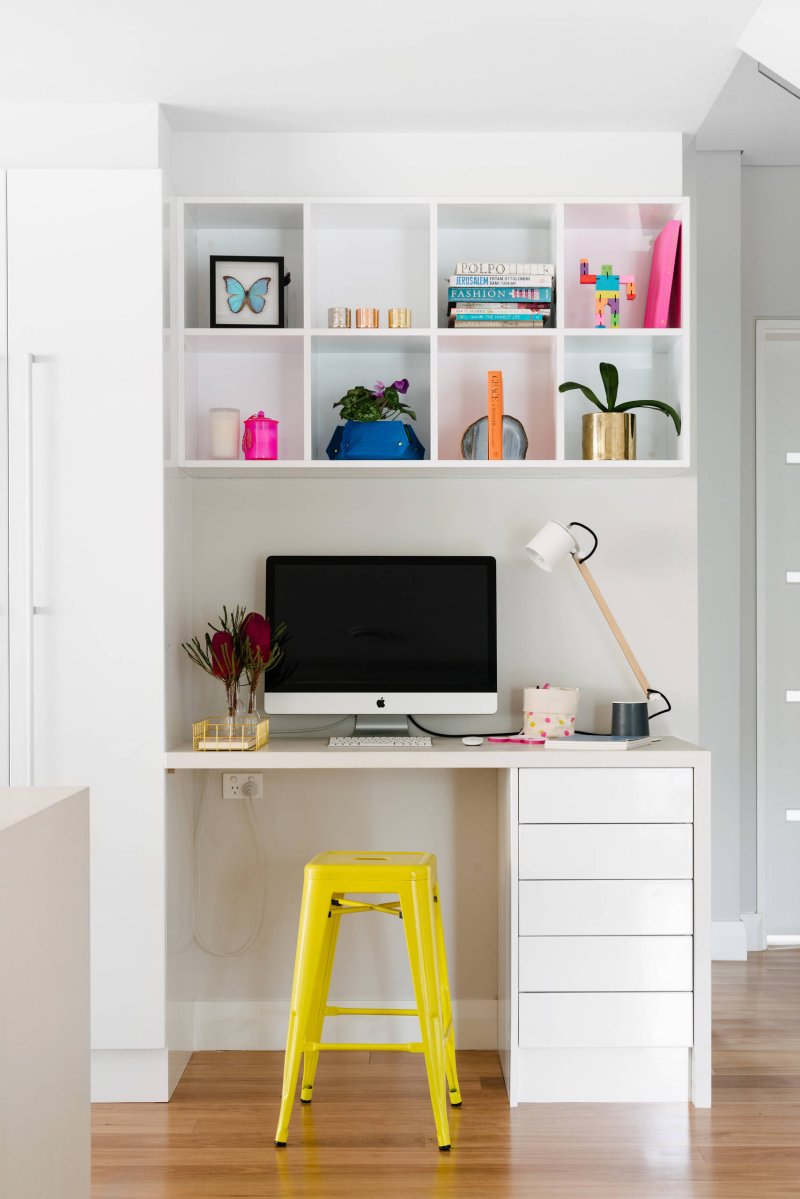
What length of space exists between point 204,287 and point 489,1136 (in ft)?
7.82

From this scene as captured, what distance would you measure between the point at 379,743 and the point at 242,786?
534 millimetres

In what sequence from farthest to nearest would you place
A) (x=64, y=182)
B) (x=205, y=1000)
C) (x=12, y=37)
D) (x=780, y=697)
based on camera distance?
(x=780, y=697)
(x=205, y=1000)
(x=64, y=182)
(x=12, y=37)

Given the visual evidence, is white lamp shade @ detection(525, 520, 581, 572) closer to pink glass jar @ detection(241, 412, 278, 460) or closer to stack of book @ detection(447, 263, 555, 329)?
stack of book @ detection(447, 263, 555, 329)

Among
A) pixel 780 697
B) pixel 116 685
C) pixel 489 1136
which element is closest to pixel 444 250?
pixel 116 685

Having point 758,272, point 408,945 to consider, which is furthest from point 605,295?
point 408,945

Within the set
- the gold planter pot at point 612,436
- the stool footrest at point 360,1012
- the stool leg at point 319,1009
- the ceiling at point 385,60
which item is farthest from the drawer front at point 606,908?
the ceiling at point 385,60

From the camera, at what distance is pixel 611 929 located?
267 cm

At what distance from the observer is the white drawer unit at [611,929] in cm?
266

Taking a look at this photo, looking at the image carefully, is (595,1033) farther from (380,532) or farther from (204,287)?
(204,287)

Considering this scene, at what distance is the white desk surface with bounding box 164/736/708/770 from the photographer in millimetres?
2695

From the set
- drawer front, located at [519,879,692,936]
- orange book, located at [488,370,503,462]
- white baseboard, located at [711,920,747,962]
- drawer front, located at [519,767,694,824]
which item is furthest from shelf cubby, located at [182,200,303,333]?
white baseboard, located at [711,920,747,962]

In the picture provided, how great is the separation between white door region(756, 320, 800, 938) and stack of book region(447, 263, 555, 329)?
1.42 m

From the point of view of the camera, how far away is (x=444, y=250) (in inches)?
125

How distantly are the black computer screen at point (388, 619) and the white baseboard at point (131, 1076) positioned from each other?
1.05 m
